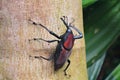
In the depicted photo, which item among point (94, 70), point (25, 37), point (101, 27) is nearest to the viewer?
point (25, 37)

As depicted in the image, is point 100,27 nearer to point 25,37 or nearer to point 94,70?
point 94,70

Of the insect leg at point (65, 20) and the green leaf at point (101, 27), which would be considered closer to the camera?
the insect leg at point (65, 20)

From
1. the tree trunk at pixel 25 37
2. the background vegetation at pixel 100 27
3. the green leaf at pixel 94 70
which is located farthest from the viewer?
the green leaf at pixel 94 70

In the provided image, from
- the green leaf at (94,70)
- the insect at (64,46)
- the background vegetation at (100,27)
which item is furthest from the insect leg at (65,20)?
the green leaf at (94,70)

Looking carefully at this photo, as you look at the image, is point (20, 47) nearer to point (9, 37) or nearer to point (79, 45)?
point (9, 37)

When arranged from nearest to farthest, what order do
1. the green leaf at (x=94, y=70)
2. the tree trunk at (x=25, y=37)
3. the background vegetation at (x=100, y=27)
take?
the tree trunk at (x=25, y=37) → the background vegetation at (x=100, y=27) → the green leaf at (x=94, y=70)

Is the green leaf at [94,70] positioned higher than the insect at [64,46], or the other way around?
the insect at [64,46]

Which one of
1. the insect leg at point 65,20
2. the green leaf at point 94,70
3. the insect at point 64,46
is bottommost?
the green leaf at point 94,70

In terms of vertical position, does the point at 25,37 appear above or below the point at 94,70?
above

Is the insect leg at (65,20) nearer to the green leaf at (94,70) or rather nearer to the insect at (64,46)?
the insect at (64,46)

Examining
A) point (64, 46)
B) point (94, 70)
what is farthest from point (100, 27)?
point (64, 46)

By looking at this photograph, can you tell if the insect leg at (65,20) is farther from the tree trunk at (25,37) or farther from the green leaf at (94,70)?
the green leaf at (94,70)

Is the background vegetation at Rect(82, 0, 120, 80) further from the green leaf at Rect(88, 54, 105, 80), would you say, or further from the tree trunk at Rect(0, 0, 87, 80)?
the tree trunk at Rect(0, 0, 87, 80)
